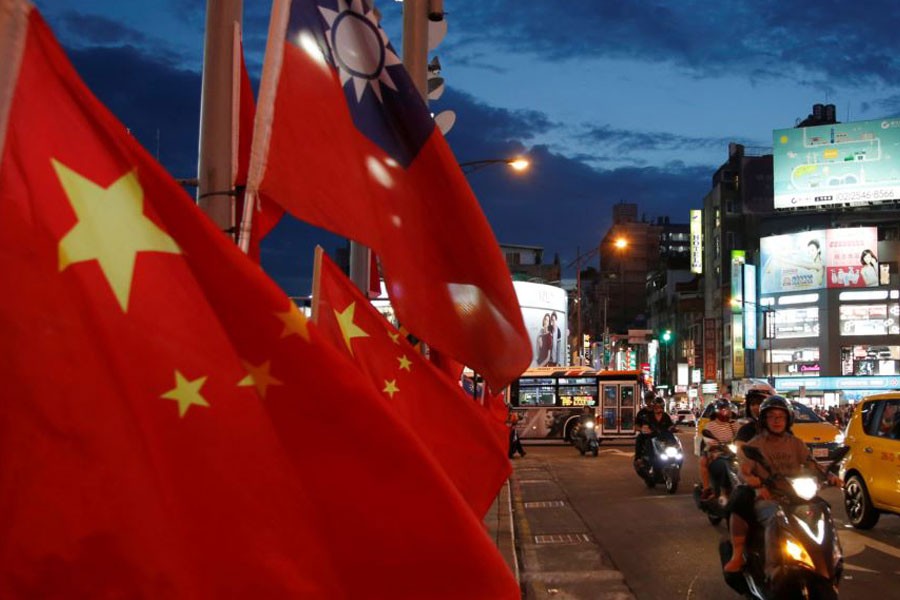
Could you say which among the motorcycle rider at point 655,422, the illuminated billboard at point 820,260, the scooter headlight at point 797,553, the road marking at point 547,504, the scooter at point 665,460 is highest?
the illuminated billboard at point 820,260

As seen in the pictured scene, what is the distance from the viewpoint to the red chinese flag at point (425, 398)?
18.7 feet

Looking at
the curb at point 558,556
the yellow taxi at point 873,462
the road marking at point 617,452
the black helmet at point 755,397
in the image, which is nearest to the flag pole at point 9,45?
the curb at point 558,556

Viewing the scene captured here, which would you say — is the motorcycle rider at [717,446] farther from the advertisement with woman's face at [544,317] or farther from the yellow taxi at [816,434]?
the advertisement with woman's face at [544,317]

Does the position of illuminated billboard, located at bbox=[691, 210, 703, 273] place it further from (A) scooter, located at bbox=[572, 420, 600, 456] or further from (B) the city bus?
(A) scooter, located at bbox=[572, 420, 600, 456]

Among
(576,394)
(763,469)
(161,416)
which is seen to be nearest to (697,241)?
(576,394)

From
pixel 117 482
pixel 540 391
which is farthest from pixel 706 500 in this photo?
pixel 540 391

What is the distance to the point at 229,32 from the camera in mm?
4656

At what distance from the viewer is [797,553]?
266 inches

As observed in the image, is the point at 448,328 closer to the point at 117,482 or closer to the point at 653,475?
the point at 117,482

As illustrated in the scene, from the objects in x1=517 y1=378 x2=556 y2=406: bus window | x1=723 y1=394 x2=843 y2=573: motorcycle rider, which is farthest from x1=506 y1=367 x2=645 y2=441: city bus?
x1=723 y1=394 x2=843 y2=573: motorcycle rider

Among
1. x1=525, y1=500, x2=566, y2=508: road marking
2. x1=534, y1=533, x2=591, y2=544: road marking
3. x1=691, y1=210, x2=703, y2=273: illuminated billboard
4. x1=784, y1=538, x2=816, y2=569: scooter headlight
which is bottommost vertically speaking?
x1=525, y1=500, x2=566, y2=508: road marking

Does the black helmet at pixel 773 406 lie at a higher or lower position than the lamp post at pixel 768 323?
lower

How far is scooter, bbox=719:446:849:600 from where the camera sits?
21.9 feet

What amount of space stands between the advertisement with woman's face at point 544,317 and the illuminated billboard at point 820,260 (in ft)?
83.6
